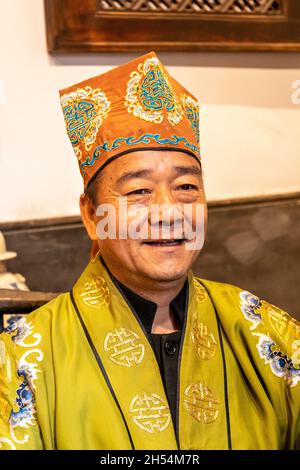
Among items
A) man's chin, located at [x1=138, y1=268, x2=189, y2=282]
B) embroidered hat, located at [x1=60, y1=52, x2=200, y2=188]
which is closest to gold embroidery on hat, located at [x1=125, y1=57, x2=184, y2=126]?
embroidered hat, located at [x1=60, y1=52, x2=200, y2=188]

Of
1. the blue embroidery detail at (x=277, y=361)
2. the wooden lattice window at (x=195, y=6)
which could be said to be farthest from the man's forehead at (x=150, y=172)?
the wooden lattice window at (x=195, y=6)

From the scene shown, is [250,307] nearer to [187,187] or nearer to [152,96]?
[187,187]

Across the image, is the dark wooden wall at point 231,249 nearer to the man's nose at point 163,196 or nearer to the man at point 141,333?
the man at point 141,333

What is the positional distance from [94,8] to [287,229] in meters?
1.16

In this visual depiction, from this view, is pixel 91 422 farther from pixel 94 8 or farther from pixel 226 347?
pixel 94 8

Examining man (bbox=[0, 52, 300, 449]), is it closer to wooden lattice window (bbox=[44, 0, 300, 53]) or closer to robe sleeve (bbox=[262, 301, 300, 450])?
robe sleeve (bbox=[262, 301, 300, 450])

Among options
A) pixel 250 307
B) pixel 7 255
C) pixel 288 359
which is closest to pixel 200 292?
pixel 250 307

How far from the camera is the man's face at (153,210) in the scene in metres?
1.42

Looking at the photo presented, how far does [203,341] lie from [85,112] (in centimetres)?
51

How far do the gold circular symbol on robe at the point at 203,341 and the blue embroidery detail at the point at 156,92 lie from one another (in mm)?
437

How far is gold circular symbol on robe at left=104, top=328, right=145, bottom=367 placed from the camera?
1.43 meters

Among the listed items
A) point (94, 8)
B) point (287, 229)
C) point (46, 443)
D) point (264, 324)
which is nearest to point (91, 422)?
point (46, 443)

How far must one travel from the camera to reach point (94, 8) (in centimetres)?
258

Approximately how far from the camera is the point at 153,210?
142 centimetres
